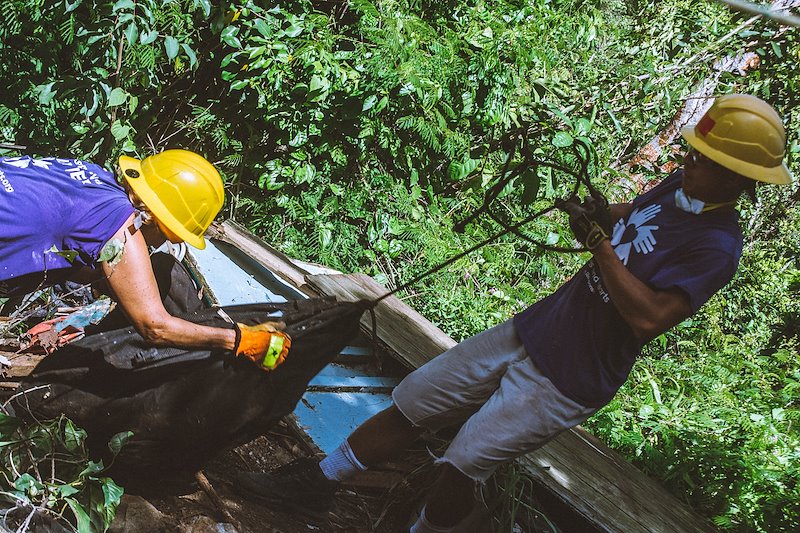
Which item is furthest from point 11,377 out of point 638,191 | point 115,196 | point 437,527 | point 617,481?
point 638,191

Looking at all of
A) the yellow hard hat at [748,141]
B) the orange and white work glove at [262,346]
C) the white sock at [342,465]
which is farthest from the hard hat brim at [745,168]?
the white sock at [342,465]

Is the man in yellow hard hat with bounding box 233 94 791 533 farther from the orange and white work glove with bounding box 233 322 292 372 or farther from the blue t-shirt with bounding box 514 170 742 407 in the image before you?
the orange and white work glove with bounding box 233 322 292 372

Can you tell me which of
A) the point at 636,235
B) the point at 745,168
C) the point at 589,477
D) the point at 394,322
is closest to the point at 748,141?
the point at 745,168

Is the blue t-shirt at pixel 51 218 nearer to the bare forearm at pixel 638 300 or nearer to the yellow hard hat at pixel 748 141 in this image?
the bare forearm at pixel 638 300

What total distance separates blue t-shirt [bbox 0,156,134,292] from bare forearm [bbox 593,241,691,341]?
1.53 m

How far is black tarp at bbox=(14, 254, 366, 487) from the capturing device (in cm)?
229

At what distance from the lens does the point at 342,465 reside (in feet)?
8.42

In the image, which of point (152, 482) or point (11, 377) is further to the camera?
A: point (11, 377)

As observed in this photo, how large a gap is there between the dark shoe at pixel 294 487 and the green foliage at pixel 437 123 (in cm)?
198

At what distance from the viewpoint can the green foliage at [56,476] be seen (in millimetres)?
2059

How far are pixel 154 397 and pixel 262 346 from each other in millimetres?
407

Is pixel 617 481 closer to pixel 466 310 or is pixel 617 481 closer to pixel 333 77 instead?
pixel 466 310

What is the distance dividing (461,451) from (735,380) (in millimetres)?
3678

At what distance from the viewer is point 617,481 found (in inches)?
124
